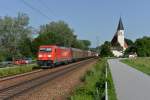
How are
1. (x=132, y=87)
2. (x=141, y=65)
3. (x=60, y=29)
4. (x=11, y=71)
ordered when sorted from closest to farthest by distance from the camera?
1. (x=132, y=87)
2. (x=11, y=71)
3. (x=141, y=65)
4. (x=60, y=29)

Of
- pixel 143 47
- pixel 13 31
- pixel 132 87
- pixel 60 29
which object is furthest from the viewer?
pixel 143 47

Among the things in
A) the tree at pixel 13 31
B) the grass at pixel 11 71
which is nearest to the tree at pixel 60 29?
the tree at pixel 13 31

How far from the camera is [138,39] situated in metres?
182

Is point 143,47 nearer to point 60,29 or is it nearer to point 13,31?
point 60,29

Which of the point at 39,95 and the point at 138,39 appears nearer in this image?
the point at 39,95

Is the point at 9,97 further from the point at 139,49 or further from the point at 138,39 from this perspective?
the point at 138,39

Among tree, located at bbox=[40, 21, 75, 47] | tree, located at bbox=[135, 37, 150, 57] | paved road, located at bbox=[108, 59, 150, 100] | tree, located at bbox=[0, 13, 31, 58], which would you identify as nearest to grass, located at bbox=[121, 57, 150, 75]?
paved road, located at bbox=[108, 59, 150, 100]

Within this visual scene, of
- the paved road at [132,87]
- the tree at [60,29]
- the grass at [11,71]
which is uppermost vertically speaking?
the tree at [60,29]

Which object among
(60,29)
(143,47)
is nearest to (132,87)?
(60,29)

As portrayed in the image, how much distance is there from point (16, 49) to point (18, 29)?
852 centimetres

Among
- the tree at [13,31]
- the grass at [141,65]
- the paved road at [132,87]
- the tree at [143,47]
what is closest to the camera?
the paved road at [132,87]

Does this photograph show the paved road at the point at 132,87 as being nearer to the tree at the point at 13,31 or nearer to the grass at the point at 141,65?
the grass at the point at 141,65

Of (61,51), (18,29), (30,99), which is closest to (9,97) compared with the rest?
(30,99)

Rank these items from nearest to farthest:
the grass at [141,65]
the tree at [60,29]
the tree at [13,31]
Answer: the grass at [141,65] < the tree at [13,31] < the tree at [60,29]
